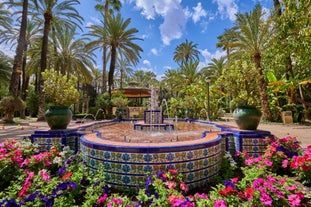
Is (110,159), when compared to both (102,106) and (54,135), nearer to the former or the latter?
(54,135)

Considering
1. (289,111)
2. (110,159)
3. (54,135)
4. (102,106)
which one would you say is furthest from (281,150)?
(102,106)

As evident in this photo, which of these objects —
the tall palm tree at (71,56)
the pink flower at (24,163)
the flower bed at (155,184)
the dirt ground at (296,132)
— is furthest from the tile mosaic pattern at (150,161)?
the tall palm tree at (71,56)

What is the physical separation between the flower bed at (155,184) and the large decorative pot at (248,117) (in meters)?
0.71

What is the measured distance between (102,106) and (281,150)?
59.1 feet

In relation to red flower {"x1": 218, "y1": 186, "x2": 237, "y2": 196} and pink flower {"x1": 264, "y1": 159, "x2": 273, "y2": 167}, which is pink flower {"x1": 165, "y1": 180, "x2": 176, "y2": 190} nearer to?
red flower {"x1": 218, "y1": 186, "x2": 237, "y2": 196}

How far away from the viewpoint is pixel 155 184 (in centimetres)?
306

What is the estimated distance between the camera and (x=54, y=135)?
5129 millimetres

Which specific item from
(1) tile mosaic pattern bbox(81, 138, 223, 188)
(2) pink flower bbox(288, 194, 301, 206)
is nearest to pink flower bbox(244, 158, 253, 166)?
(1) tile mosaic pattern bbox(81, 138, 223, 188)

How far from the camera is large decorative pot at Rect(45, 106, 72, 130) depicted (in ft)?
18.0

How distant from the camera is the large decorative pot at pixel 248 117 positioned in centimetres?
528

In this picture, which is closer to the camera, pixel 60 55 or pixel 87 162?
pixel 87 162

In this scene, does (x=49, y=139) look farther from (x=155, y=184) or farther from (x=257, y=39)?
(x=257, y=39)

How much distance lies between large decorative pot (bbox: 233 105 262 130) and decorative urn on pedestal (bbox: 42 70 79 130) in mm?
5184

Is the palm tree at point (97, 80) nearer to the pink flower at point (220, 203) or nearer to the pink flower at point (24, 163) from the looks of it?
the pink flower at point (24, 163)
